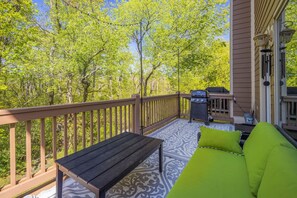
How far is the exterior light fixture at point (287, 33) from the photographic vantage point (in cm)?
198

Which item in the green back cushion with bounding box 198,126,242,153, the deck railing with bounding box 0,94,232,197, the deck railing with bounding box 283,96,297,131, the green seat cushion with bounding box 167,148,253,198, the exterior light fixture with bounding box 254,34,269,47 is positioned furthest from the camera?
the exterior light fixture with bounding box 254,34,269,47

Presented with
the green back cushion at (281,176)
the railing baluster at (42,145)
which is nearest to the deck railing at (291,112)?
the green back cushion at (281,176)

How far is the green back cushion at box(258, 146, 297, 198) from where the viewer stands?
0.78 meters

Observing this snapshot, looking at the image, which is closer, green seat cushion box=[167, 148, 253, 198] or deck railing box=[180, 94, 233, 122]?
green seat cushion box=[167, 148, 253, 198]

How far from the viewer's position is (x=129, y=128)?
3445 millimetres

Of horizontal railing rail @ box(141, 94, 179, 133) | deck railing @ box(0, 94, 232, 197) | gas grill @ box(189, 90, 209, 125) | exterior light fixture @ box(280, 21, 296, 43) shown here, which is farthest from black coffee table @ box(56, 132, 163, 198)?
gas grill @ box(189, 90, 209, 125)

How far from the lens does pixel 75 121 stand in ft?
7.30

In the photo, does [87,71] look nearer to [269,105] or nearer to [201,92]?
[201,92]

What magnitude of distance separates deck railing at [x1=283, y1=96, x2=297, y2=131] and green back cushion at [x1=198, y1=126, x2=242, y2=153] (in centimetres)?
74

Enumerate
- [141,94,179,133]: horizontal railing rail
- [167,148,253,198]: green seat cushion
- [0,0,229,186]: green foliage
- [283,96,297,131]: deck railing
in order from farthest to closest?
[0,0,229,186]: green foliage < [141,94,179,133]: horizontal railing rail < [283,96,297,131]: deck railing < [167,148,253,198]: green seat cushion

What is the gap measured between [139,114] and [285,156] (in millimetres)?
2735

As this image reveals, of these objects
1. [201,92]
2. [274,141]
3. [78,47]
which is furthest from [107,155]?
[78,47]

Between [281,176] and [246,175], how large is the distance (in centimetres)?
60

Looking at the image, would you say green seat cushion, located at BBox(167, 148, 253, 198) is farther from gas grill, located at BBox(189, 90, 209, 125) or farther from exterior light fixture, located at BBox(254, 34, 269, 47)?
gas grill, located at BBox(189, 90, 209, 125)
